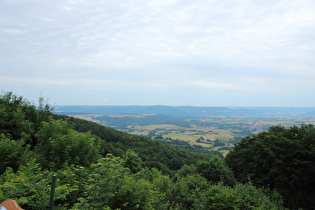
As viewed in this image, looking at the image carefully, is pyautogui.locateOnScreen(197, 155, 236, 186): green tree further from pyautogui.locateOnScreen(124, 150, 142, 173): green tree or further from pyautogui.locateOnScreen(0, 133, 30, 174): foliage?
pyautogui.locateOnScreen(0, 133, 30, 174): foliage

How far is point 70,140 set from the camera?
41.5 feet

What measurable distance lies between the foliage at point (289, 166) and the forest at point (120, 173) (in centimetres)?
10

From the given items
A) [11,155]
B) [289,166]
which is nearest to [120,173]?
[11,155]

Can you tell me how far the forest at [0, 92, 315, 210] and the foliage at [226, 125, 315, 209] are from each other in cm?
10

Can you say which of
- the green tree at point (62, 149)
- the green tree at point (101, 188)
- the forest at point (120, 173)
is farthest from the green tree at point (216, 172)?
the green tree at point (101, 188)

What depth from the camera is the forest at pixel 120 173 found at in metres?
8.02

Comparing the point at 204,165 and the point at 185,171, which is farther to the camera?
the point at 185,171

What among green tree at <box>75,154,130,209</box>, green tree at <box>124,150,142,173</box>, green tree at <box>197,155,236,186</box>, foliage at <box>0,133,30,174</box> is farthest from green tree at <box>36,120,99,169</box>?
green tree at <box>197,155,236,186</box>

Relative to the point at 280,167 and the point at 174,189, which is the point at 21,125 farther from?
the point at 280,167

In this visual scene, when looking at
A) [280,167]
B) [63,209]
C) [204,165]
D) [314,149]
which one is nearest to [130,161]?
[204,165]

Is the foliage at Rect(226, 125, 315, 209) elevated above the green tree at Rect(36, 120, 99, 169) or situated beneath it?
situated beneath

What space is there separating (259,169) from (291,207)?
530cm

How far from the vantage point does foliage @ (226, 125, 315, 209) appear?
20594mm

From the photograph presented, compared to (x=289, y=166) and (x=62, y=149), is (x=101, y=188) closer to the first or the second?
(x=62, y=149)
